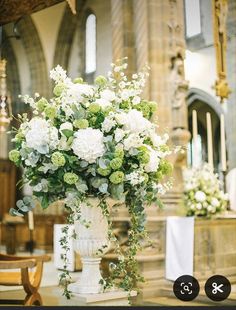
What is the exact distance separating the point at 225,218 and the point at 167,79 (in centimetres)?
153

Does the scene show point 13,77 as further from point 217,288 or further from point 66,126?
point 66,126

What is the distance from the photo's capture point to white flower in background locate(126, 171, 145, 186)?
2.24 meters

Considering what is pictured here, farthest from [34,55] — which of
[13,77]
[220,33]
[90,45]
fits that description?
[220,33]

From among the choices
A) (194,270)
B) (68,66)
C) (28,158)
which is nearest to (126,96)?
(28,158)

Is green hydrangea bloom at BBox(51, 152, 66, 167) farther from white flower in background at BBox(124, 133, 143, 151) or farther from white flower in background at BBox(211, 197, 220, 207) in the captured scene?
white flower in background at BBox(211, 197, 220, 207)

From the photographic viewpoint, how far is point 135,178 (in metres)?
2.26

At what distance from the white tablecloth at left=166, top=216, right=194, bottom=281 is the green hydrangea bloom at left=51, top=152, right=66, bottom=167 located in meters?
2.74

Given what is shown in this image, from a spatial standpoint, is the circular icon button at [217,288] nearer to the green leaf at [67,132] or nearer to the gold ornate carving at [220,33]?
the green leaf at [67,132]

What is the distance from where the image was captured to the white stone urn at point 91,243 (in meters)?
2.28

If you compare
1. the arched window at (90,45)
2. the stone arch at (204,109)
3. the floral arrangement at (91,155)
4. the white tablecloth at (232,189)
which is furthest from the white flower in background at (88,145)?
the stone arch at (204,109)

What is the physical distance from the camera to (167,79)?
550 cm

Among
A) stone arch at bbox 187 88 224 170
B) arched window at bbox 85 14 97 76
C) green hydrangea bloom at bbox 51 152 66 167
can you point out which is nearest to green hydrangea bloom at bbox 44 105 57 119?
green hydrangea bloom at bbox 51 152 66 167

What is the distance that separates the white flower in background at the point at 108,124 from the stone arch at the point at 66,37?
8.88 m

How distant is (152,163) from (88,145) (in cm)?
30
